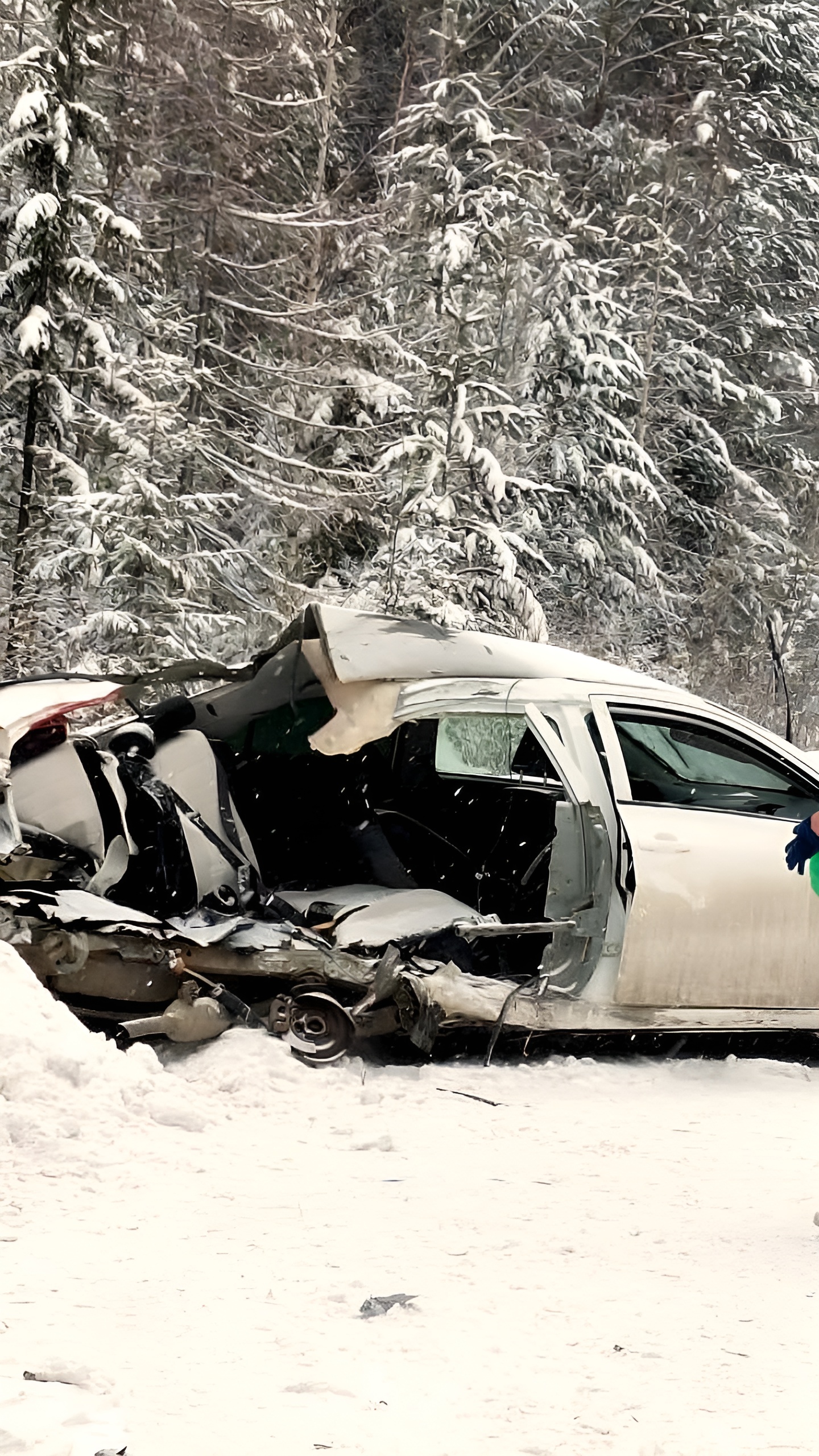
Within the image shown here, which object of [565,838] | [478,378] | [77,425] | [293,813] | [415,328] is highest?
[415,328]

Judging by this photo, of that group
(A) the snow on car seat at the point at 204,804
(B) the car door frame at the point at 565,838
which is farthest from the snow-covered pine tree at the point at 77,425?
(B) the car door frame at the point at 565,838

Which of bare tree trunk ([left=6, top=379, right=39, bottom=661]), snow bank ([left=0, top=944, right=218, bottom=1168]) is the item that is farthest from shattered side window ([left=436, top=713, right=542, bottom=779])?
bare tree trunk ([left=6, top=379, right=39, bottom=661])

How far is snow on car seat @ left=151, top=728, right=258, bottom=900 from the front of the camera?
572 cm

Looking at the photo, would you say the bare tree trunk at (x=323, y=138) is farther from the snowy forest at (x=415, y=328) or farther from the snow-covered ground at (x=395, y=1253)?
the snow-covered ground at (x=395, y=1253)

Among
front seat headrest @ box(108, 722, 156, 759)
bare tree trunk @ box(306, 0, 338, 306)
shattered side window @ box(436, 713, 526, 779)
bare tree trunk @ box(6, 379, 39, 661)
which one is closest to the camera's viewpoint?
front seat headrest @ box(108, 722, 156, 759)

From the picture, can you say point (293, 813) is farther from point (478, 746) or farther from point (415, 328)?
point (415, 328)

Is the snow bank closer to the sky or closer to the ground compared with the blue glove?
closer to the ground

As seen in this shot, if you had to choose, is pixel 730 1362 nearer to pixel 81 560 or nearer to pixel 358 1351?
pixel 358 1351

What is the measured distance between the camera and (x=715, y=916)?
230 inches

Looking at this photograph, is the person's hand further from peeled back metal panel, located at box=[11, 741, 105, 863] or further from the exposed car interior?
peeled back metal panel, located at box=[11, 741, 105, 863]

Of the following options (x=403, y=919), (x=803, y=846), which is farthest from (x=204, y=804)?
(x=803, y=846)

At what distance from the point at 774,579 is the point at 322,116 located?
42.0ft

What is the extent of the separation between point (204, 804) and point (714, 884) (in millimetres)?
2220

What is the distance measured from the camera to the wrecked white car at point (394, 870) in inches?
211
